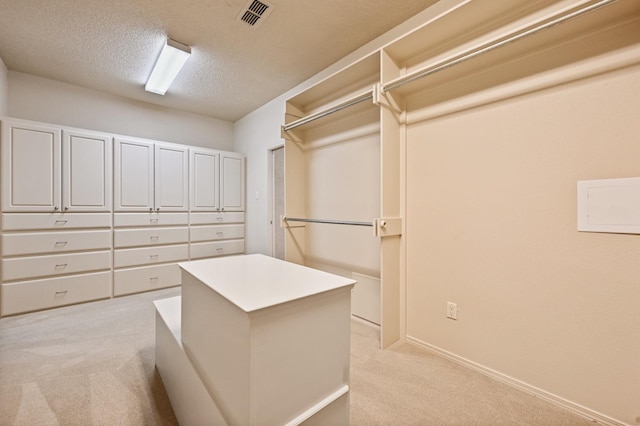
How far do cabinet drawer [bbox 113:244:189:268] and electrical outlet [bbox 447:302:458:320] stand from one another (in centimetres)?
342

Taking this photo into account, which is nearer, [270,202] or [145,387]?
[145,387]

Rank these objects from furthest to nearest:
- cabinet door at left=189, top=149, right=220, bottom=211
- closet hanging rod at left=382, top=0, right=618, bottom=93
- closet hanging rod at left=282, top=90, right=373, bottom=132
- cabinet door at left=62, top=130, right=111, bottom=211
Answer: cabinet door at left=189, top=149, right=220, bottom=211 < cabinet door at left=62, top=130, right=111, bottom=211 < closet hanging rod at left=282, top=90, right=373, bottom=132 < closet hanging rod at left=382, top=0, right=618, bottom=93

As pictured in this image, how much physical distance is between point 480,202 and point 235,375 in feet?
5.68

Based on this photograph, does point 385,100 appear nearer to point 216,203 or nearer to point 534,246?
point 534,246

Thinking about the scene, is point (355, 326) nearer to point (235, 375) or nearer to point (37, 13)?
point (235, 375)

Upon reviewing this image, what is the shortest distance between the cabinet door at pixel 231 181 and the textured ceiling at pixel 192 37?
1142 millimetres

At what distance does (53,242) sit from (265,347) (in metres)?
3.45

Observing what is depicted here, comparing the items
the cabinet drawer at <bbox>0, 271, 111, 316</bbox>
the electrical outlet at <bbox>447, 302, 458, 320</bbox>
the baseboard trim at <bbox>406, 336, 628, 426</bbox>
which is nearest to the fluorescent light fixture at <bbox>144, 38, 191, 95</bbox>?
the cabinet drawer at <bbox>0, 271, 111, 316</bbox>

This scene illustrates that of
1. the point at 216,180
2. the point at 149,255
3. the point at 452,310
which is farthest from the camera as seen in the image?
the point at 216,180

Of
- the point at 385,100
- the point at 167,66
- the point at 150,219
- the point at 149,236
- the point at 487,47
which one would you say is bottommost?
the point at 149,236

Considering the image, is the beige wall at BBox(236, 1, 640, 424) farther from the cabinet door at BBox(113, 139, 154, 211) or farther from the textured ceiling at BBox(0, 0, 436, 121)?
the cabinet door at BBox(113, 139, 154, 211)

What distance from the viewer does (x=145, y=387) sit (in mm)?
1605

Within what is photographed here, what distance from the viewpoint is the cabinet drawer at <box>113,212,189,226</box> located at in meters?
3.29

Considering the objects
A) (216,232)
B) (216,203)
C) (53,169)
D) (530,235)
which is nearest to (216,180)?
(216,203)
